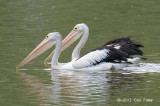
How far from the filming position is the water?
786cm

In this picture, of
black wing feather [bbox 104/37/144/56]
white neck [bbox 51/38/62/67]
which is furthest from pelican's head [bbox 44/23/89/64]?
black wing feather [bbox 104/37/144/56]

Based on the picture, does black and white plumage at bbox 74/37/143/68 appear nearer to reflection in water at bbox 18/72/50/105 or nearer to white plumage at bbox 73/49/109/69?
white plumage at bbox 73/49/109/69

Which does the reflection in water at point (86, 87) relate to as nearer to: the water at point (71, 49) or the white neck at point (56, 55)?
the water at point (71, 49)

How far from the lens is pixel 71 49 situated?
12.6m

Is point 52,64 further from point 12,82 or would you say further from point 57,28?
point 57,28

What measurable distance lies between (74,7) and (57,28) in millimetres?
4160

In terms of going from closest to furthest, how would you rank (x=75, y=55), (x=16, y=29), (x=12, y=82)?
(x=12, y=82)
(x=75, y=55)
(x=16, y=29)

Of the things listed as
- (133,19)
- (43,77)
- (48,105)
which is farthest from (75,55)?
(133,19)

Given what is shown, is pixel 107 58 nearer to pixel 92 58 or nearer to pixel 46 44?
pixel 92 58

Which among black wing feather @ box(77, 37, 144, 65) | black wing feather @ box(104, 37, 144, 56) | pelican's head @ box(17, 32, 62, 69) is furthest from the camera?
pelican's head @ box(17, 32, 62, 69)

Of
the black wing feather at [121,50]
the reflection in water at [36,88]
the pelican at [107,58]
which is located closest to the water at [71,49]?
the reflection in water at [36,88]

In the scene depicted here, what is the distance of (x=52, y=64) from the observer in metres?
10.5

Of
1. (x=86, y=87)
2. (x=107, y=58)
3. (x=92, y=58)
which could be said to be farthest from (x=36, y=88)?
(x=107, y=58)

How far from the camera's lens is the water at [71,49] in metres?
7.86
